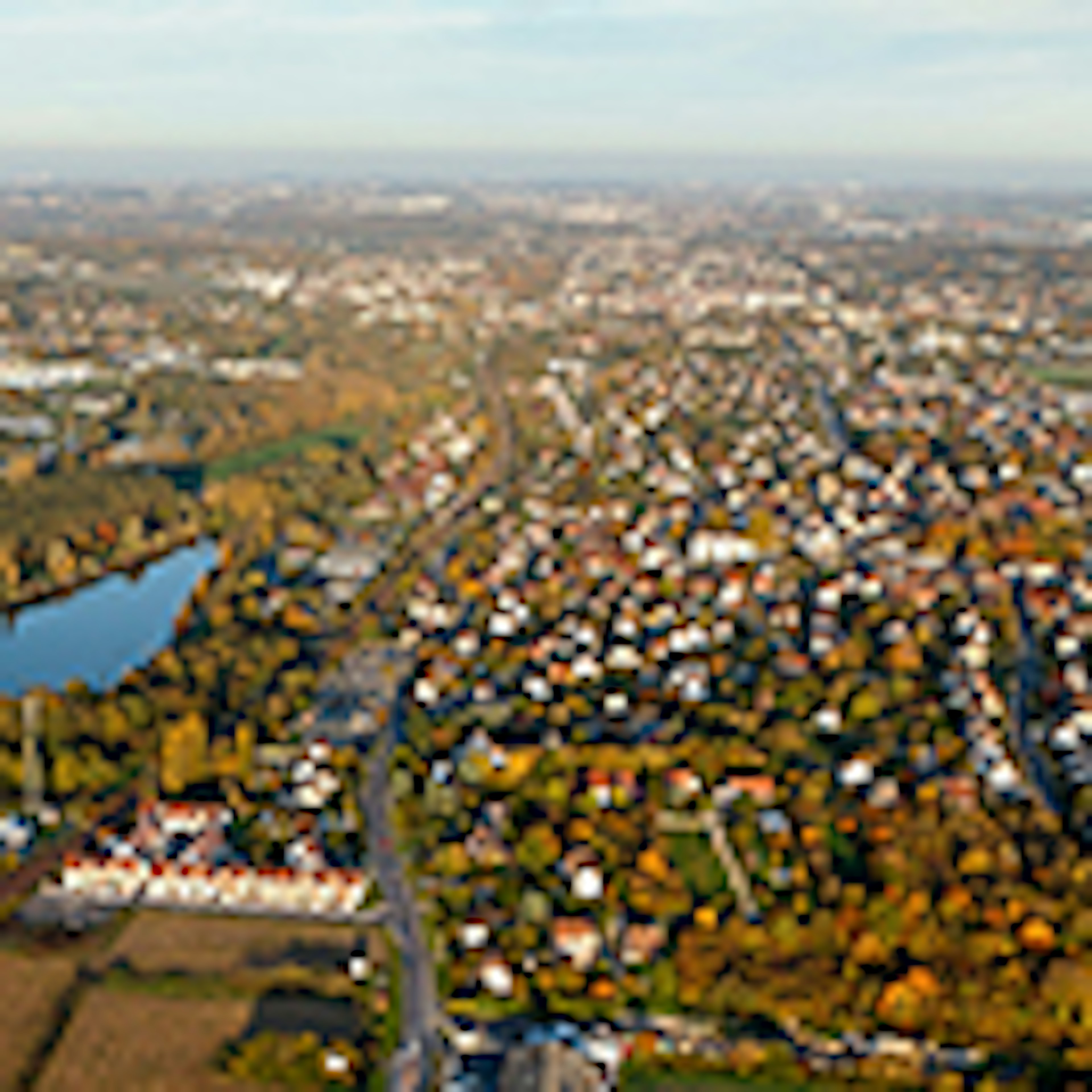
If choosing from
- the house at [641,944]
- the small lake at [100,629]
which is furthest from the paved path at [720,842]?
the small lake at [100,629]

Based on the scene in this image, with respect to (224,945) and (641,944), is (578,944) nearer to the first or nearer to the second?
(641,944)

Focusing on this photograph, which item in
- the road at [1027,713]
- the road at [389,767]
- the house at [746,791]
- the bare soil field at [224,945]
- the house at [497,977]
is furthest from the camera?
the road at [1027,713]

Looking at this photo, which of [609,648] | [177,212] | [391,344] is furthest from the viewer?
[177,212]

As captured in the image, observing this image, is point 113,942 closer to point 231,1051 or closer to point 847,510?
point 231,1051

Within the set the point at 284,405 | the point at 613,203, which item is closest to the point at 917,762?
the point at 284,405

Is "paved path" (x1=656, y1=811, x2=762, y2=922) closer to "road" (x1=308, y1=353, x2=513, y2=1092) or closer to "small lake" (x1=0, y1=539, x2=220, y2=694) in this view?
"road" (x1=308, y1=353, x2=513, y2=1092)

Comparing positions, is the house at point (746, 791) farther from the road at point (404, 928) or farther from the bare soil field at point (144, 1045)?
the bare soil field at point (144, 1045)

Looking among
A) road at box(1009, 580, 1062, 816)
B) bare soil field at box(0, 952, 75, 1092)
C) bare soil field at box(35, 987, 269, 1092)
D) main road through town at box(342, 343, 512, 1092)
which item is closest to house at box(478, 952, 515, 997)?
main road through town at box(342, 343, 512, 1092)

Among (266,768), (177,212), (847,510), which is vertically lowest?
(266,768)
